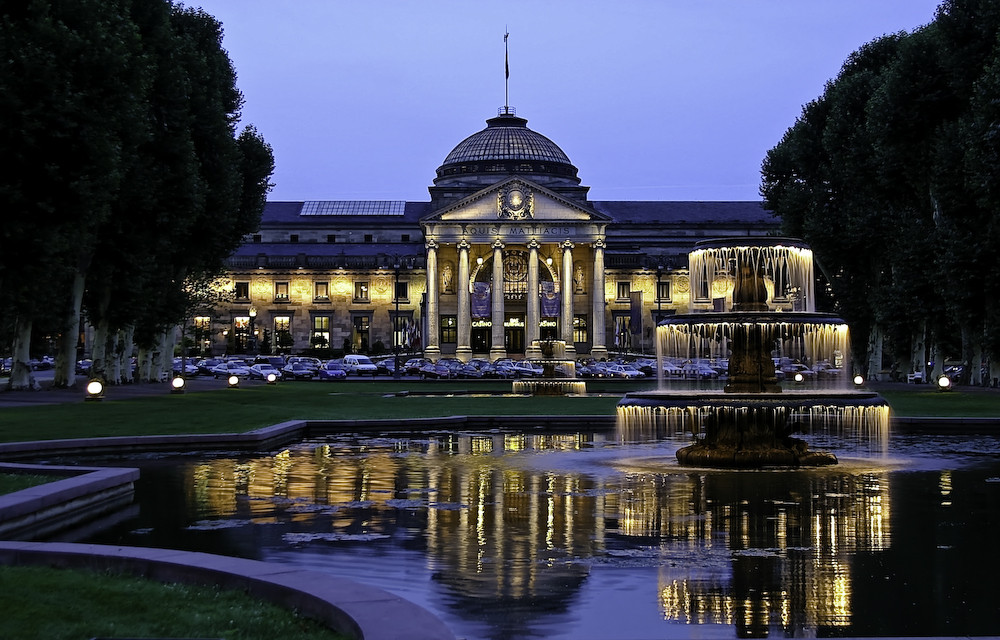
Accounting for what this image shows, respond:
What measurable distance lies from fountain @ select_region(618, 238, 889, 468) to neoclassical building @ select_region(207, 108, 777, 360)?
3266 inches

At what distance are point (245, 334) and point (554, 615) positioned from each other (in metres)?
124

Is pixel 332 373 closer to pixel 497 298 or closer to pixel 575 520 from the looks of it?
pixel 497 298

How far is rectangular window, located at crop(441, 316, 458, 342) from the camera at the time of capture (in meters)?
125

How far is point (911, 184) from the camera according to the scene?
56.8 m

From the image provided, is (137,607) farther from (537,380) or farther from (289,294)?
(289,294)

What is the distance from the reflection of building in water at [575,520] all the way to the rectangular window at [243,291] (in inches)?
4398

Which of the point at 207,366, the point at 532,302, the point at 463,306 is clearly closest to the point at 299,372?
the point at 207,366

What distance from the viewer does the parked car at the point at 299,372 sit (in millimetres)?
80750

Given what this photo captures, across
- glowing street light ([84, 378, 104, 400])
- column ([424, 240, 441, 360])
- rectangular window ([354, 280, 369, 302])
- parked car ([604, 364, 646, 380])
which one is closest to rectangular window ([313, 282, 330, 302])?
rectangular window ([354, 280, 369, 302])

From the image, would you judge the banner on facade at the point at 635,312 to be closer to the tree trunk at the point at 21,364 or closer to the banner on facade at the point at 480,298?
the banner on facade at the point at 480,298

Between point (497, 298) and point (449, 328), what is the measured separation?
7.32 m

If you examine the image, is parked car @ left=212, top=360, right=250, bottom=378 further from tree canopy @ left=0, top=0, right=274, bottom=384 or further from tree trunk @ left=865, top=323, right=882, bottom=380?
tree trunk @ left=865, top=323, right=882, bottom=380

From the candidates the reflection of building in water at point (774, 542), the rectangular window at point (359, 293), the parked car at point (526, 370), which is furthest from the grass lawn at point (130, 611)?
the rectangular window at point (359, 293)

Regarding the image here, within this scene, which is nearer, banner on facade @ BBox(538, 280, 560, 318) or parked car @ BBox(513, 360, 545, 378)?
parked car @ BBox(513, 360, 545, 378)
